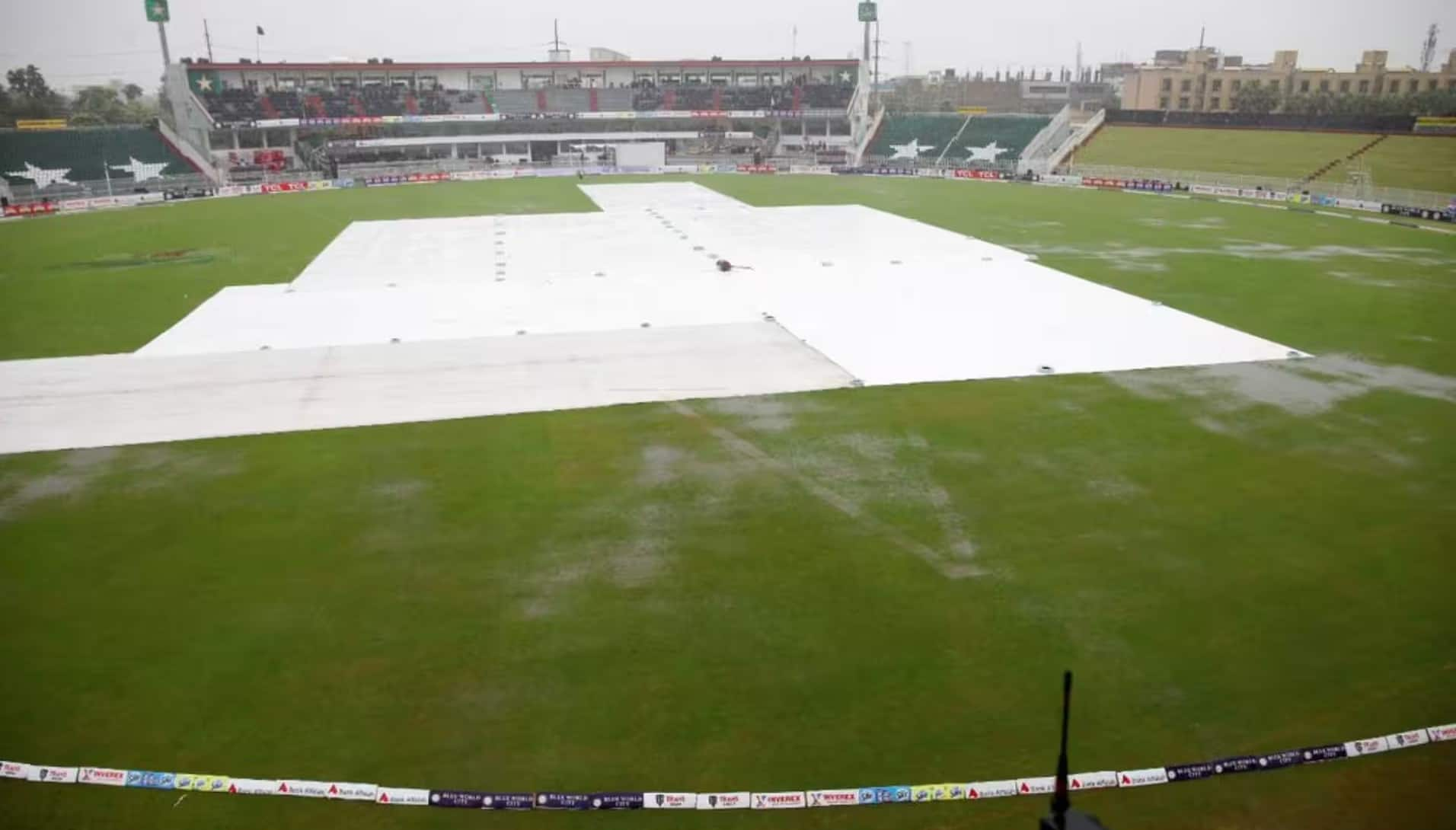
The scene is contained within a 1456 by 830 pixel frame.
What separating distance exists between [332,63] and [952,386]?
3387 inches

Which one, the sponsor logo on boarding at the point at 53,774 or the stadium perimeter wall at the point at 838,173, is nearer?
the sponsor logo on boarding at the point at 53,774

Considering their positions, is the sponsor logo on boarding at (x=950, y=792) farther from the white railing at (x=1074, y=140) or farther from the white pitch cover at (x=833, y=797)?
the white railing at (x=1074, y=140)

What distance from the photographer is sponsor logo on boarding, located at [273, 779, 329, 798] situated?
8.09 m

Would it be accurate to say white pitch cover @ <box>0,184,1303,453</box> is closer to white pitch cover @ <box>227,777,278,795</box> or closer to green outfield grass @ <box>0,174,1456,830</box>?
green outfield grass @ <box>0,174,1456,830</box>

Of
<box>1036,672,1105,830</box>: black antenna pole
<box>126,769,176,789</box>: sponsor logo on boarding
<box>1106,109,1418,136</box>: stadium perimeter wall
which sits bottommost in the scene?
<box>126,769,176,789</box>: sponsor logo on boarding

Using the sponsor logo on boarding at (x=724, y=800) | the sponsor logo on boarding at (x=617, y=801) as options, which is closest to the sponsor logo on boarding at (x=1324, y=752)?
the sponsor logo on boarding at (x=724, y=800)

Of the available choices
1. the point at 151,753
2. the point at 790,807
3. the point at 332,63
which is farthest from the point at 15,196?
the point at 790,807

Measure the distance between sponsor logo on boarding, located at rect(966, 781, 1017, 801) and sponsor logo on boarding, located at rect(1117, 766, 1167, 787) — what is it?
0.91 m

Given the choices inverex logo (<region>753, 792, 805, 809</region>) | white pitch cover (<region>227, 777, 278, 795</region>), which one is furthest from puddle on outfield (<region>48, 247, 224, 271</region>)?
inverex logo (<region>753, 792, 805, 809</region>)

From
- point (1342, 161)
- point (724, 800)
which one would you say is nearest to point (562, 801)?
point (724, 800)

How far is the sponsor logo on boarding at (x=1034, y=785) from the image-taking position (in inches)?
321

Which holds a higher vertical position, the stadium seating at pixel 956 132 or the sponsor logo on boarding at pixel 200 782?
the stadium seating at pixel 956 132

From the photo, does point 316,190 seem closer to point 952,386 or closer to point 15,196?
point 15,196

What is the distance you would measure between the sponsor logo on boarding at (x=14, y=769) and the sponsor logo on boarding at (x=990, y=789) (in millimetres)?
8088
